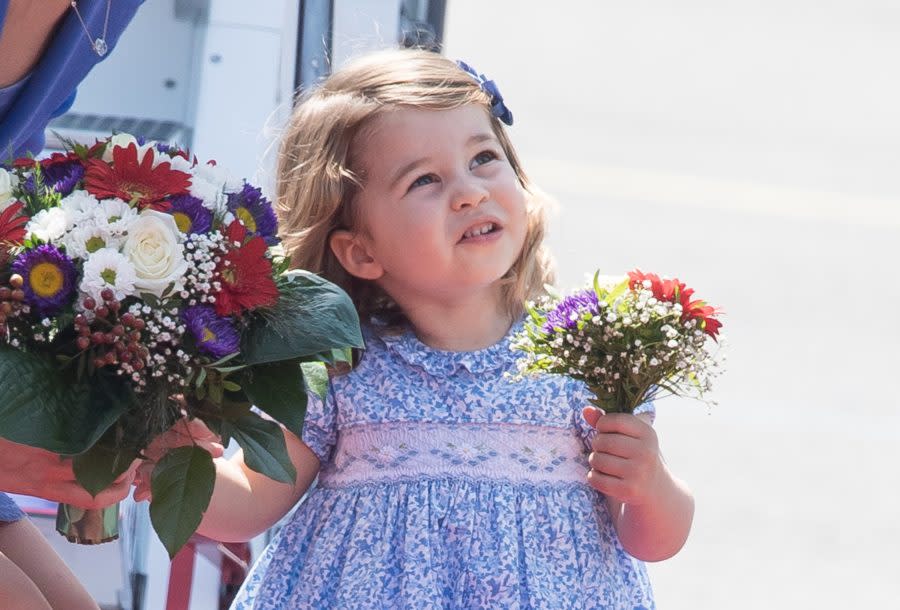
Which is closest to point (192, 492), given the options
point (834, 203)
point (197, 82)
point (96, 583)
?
point (96, 583)

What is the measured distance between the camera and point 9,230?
193 centimetres

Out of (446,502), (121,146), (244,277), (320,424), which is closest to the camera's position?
(244,277)

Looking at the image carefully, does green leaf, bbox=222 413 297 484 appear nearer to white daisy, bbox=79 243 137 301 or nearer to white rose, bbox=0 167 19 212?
white daisy, bbox=79 243 137 301

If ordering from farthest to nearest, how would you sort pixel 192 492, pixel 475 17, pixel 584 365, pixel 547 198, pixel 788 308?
pixel 475 17
pixel 788 308
pixel 547 198
pixel 584 365
pixel 192 492

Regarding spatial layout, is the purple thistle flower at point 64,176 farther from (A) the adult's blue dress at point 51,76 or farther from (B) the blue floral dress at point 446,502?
(B) the blue floral dress at point 446,502

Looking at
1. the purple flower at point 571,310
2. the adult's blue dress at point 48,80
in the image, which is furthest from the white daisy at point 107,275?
the purple flower at point 571,310

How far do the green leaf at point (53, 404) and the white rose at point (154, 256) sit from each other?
152mm

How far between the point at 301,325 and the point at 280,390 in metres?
0.10

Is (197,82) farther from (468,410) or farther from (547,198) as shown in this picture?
(468,410)

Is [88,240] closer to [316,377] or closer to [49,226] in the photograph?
[49,226]

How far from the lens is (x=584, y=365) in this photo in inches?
90.7

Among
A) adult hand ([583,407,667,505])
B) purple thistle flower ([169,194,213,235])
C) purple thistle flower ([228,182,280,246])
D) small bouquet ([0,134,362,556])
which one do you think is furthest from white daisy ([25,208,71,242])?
adult hand ([583,407,667,505])

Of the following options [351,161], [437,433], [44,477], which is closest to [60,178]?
[44,477]

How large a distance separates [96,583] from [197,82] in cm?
112
